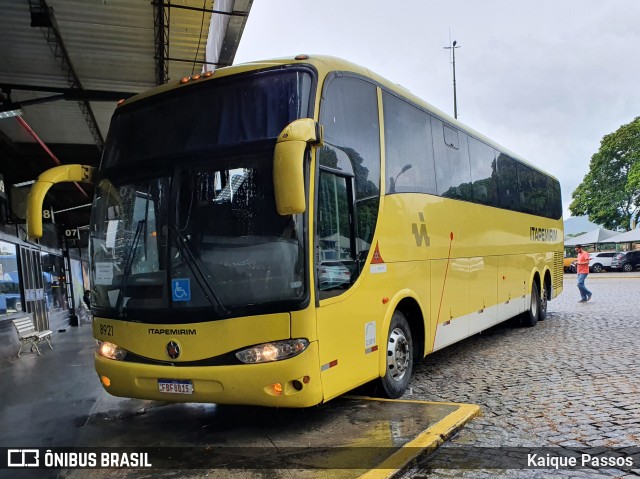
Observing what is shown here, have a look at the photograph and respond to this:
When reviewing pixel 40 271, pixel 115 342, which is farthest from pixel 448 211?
pixel 40 271

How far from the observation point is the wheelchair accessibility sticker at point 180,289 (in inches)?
180

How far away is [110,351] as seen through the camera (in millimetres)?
5094

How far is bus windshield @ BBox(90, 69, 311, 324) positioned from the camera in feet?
14.5

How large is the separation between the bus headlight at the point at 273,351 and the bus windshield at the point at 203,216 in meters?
0.30

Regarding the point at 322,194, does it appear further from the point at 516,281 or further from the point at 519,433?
the point at 516,281

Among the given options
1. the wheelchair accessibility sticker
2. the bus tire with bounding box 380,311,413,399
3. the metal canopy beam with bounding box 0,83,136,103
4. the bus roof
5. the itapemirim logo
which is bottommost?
the itapemirim logo

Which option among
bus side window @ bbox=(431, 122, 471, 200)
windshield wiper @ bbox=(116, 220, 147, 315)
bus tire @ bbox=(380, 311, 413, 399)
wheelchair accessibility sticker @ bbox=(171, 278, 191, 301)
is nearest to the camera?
wheelchair accessibility sticker @ bbox=(171, 278, 191, 301)

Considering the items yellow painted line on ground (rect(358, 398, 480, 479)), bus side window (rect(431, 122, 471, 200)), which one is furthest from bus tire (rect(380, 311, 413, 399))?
bus side window (rect(431, 122, 471, 200))

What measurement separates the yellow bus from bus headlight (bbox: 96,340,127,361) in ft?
0.05

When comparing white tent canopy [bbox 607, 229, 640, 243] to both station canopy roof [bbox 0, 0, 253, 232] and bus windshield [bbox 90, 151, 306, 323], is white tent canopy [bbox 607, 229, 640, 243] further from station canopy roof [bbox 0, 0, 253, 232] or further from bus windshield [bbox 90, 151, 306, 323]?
bus windshield [bbox 90, 151, 306, 323]

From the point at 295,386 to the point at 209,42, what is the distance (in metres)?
6.99

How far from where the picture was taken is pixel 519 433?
182 inches

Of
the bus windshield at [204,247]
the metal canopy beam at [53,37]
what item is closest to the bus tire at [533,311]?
the bus windshield at [204,247]

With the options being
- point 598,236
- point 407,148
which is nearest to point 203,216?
point 407,148
